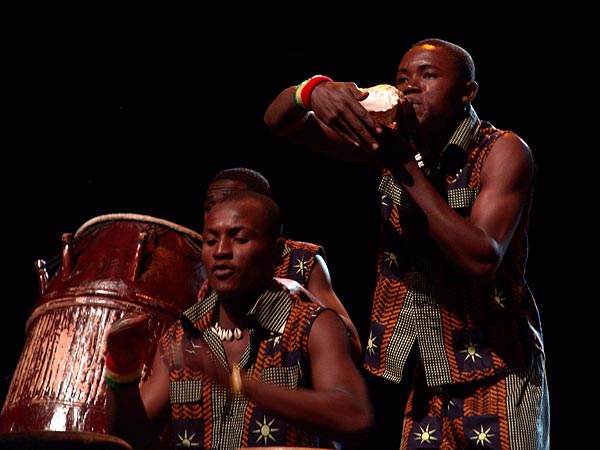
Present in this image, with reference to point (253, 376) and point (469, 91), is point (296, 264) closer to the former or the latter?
point (253, 376)

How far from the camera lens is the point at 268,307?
2975 mm

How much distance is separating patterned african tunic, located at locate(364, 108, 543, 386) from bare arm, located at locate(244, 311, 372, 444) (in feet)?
0.36

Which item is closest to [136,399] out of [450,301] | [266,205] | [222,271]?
[222,271]

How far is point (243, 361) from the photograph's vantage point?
293cm

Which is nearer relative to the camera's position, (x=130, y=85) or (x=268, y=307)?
(x=268, y=307)

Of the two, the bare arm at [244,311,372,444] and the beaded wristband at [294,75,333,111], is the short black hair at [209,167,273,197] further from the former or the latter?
the bare arm at [244,311,372,444]

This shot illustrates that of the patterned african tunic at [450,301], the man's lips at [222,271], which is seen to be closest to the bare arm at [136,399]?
the man's lips at [222,271]

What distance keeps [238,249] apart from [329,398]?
623 millimetres

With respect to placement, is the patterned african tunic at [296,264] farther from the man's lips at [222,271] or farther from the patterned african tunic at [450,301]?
the patterned african tunic at [450,301]

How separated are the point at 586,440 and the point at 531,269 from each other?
918 millimetres

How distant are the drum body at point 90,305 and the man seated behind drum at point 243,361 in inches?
32.1

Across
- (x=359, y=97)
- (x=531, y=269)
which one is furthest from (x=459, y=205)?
(x=531, y=269)

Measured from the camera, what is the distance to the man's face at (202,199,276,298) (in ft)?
9.76

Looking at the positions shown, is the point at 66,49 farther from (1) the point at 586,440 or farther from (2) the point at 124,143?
(1) the point at 586,440
